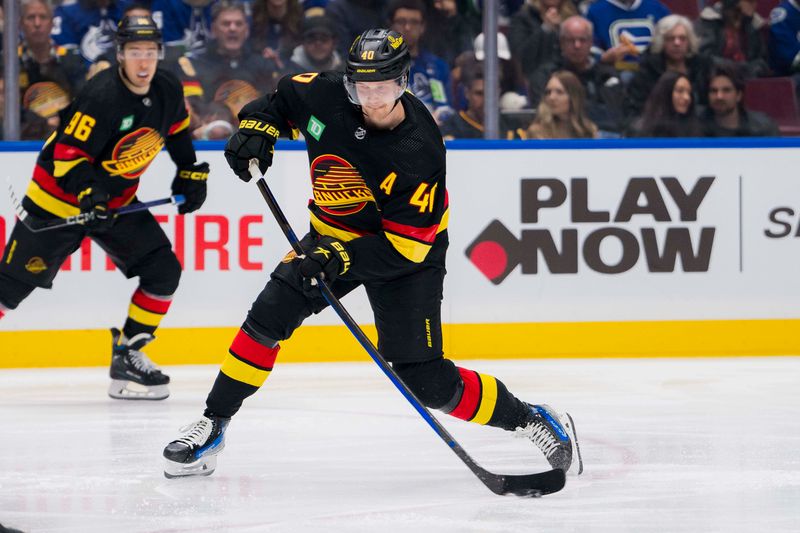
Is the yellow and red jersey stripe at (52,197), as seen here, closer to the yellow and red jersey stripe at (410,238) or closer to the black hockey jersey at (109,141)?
the black hockey jersey at (109,141)

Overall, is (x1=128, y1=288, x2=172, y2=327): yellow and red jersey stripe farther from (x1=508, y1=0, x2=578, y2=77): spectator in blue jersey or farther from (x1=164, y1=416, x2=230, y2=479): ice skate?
(x1=508, y1=0, x2=578, y2=77): spectator in blue jersey

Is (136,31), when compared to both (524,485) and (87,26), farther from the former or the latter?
(524,485)

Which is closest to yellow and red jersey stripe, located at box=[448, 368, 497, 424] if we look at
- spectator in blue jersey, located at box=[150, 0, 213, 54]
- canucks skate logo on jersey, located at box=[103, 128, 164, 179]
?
canucks skate logo on jersey, located at box=[103, 128, 164, 179]

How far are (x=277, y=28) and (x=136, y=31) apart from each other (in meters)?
1.16

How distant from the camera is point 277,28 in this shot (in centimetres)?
487

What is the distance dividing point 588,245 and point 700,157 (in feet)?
1.82

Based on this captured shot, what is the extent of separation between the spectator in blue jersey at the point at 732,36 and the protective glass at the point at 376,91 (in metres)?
2.77

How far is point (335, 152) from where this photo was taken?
2.73m

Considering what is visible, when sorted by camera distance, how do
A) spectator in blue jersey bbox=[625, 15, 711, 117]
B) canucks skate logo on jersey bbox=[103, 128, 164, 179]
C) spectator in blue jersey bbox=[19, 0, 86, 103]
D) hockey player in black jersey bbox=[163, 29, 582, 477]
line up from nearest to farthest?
hockey player in black jersey bbox=[163, 29, 582, 477], canucks skate logo on jersey bbox=[103, 128, 164, 179], spectator in blue jersey bbox=[19, 0, 86, 103], spectator in blue jersey bbox=[625, 15, 711, 117]

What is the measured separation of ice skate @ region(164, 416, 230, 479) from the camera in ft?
9.00

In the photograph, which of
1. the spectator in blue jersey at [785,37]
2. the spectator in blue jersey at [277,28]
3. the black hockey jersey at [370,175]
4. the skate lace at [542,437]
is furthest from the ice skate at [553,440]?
the spectator in blue jersey at [785,37]

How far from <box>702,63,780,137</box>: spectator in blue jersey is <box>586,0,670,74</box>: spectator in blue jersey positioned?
1.01 feet

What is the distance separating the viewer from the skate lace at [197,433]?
2756 mm

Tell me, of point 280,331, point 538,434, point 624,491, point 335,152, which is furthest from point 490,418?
point 335,152
